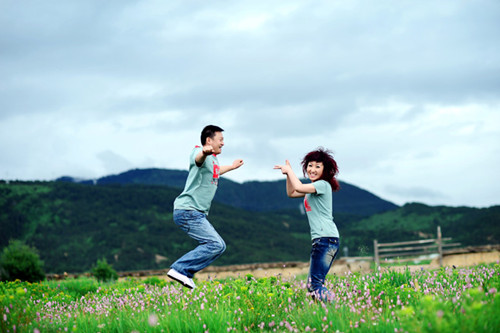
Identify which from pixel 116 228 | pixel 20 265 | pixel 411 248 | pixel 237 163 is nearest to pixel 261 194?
pixel 116 228

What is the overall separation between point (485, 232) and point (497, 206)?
4.41 meters

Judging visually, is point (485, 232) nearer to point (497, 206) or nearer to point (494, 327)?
point (497, 206)

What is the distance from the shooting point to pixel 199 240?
596 centimetres

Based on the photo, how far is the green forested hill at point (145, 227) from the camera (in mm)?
39625

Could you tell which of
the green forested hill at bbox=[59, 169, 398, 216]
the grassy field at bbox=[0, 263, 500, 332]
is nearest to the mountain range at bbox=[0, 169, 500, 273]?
the green forested hill at bbox=[59, 169, 398, 216]

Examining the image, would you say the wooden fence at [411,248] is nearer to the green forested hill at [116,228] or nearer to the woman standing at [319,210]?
the green forested hill at [116,228]

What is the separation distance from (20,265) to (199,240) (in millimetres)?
11930

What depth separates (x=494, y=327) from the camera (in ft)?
10.3

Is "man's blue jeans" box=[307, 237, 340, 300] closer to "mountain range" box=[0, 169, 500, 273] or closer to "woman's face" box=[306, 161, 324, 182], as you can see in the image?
"woman's face" box=[306, 161, 324, 182]

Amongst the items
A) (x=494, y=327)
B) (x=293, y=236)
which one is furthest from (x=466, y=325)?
(x=293, y=236)

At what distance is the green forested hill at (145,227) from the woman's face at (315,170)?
3211cm

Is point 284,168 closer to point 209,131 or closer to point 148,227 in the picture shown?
point 209,131

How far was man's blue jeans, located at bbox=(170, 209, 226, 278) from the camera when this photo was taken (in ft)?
19.5

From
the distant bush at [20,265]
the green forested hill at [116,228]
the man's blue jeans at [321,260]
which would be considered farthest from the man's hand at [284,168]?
the green forested hill at [116,228]
